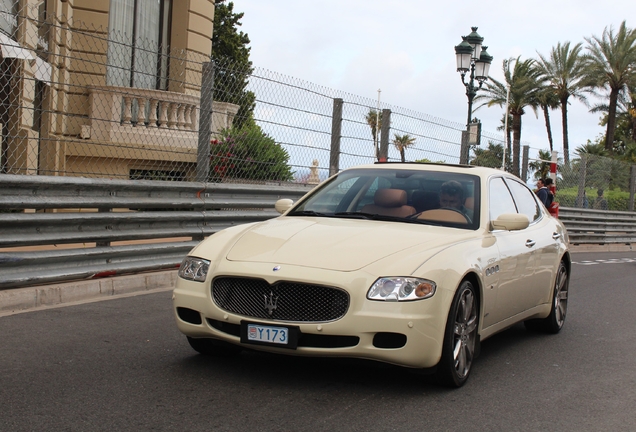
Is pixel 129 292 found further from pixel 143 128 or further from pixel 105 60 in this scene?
pixel 105 60

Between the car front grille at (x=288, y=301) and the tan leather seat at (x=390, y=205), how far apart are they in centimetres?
148

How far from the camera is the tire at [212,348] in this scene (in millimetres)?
5532

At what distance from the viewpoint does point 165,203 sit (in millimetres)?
9406

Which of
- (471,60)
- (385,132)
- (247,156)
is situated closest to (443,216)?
(247,156)

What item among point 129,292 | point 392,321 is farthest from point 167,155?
point 392,321

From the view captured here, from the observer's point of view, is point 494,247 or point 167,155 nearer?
point 494,247

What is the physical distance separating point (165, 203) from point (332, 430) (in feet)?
18.4

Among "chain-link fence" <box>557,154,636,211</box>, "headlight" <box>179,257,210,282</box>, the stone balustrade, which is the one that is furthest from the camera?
"chain-link fence" <box>557,154,636,211</box>

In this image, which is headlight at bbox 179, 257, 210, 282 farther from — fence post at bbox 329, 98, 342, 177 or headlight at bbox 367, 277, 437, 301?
fence post at bbox 329, 98, 342, 177

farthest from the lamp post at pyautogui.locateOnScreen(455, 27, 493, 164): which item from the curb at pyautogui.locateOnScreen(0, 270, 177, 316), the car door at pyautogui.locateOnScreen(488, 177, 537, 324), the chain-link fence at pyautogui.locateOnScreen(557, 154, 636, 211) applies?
the car door at pyautogui.locateOnScreen(488, 177, 537, 324)

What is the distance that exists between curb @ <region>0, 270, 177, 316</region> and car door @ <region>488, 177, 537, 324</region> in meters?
3.90

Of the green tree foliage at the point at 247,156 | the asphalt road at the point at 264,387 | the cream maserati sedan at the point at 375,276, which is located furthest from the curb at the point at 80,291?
the cream maserati sedan at the point at 375,276

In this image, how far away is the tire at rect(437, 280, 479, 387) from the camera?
5.05 meters

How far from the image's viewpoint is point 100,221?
847 centimetres
